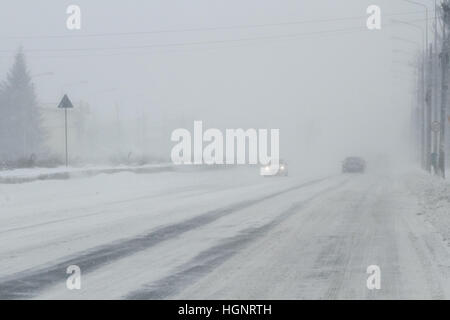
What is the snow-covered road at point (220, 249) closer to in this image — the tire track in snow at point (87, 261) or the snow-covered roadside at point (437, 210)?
the tire track in snow at point (87, 261)

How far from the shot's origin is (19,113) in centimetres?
8562

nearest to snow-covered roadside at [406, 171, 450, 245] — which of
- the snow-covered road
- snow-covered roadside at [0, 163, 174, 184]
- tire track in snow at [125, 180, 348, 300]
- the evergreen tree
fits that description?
the snow-covered road

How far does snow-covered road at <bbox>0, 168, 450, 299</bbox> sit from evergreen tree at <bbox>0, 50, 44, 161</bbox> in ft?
208

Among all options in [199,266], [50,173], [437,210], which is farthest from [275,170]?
[199,266]

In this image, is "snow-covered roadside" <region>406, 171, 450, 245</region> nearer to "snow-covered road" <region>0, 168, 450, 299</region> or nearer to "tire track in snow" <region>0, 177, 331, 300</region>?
"snow-covered road" <region>0, 168, 450, 299</region>

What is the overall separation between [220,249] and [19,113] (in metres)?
76.9

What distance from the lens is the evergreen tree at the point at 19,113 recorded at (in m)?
85.0

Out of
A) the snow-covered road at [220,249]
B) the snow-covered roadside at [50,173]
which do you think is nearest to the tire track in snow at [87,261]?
the snow-covered road at [220,249]

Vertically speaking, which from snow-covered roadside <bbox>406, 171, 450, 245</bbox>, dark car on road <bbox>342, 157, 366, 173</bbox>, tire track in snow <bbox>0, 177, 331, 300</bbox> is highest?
tire track in snow <bbox>0, 177, 331, 300</bbox>

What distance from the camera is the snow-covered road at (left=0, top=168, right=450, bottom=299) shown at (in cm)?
898

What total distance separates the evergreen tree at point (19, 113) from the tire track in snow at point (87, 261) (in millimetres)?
71005

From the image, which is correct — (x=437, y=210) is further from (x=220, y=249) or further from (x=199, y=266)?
(x=199, y=266)
